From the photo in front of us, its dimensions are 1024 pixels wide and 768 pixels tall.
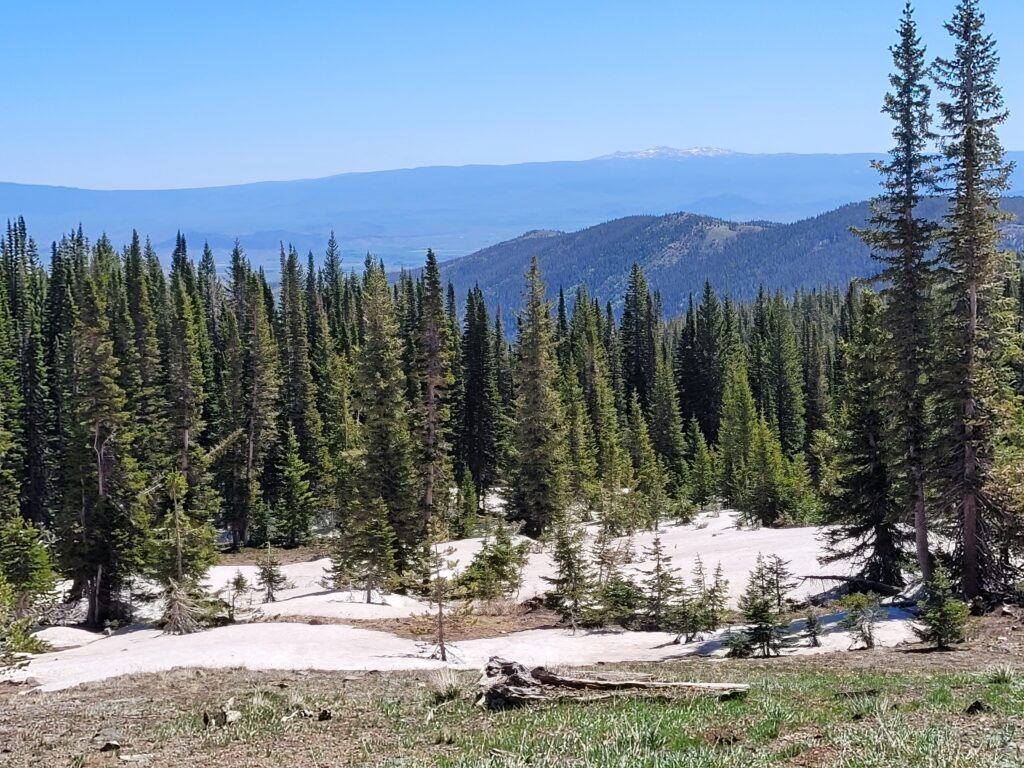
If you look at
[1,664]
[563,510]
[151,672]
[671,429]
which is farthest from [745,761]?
[671,429]

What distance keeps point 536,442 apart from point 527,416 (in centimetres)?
155

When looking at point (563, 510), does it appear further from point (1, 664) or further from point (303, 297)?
point (303, 297)

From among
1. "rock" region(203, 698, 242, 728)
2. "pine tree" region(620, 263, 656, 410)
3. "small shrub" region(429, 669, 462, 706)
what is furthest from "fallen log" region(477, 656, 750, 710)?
"pine tree" region(620, 263, 656, 410)

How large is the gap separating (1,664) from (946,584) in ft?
68.5

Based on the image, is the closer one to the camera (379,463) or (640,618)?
(640,618)

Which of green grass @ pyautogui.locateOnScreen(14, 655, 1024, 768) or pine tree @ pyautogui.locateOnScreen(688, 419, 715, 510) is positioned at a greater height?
green grass @ pyautogui.locateOnScreen(14, 655, 1024, 768)

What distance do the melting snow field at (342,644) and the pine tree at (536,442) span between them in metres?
12.4

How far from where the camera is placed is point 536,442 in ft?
160

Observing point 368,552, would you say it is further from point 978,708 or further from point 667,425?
point 667,425

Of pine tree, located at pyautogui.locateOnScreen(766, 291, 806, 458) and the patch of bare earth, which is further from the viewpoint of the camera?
pine tree, located at pyautogui.locateOnScreen(766, 291, 806, 458)

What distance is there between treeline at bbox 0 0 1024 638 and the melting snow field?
224 centimetres

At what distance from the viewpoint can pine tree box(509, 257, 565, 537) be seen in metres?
48.2

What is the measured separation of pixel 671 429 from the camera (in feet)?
255

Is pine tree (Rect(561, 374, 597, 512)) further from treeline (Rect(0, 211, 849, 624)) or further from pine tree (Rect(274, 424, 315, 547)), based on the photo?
pine tree (Rect(274, 424, 315, 547))
